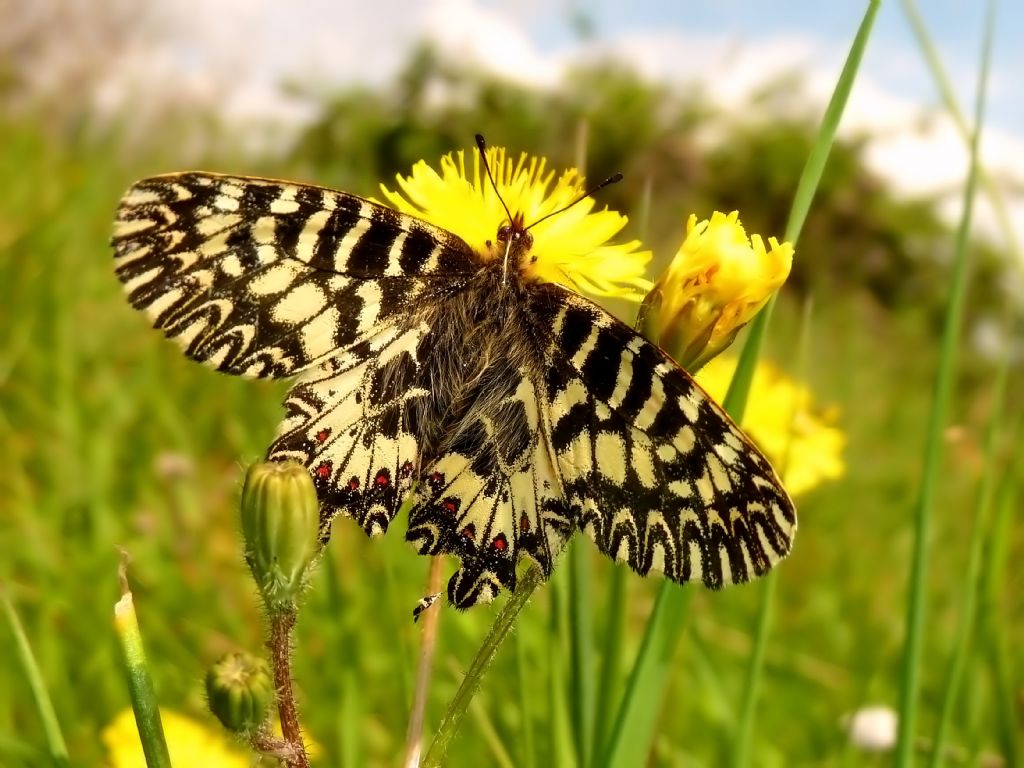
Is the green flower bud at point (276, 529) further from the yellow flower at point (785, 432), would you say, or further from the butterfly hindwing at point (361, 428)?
the yellow flower at point (785, 432)

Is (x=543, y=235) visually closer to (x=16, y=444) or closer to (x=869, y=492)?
(x=16, y=444)

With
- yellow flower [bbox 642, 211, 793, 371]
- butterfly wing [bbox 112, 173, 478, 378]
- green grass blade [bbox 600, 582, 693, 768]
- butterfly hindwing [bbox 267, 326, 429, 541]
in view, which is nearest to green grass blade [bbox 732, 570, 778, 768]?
green grass blade [bbox 600, 582, 693, 768]

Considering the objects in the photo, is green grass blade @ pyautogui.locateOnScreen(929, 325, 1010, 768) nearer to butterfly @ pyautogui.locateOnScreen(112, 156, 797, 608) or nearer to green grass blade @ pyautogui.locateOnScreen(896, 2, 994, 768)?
green grass blade @ pyautogui.locateOnScreen(896, 2, 994, 768)

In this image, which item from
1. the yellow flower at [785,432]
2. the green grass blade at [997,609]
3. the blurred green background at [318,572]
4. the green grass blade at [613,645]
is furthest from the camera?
the yellow flower at [785,432]

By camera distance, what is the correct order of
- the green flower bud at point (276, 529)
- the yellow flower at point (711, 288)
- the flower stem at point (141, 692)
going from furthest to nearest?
the yellow flower at point (711, 288)
the green flower bud at point (276, 529)
the flower stem at point (141, 692)

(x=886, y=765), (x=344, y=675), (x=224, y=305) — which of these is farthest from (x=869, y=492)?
(x=224, y=305)

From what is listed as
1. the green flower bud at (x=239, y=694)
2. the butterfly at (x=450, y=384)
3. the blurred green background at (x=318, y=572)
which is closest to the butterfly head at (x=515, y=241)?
the butterfly at (x=450, y=384)
